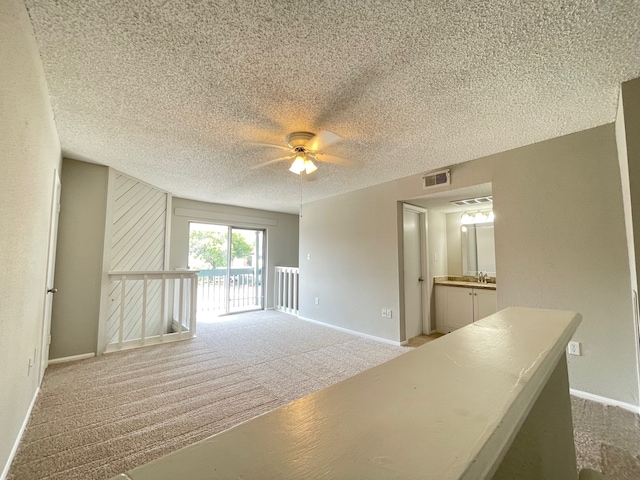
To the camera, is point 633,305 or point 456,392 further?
point 633,305

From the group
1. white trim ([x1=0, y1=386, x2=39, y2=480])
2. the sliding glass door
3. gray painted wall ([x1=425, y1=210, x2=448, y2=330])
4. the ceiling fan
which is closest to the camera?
white trim ([x1=0, y1=386, x2=39, y2=480])

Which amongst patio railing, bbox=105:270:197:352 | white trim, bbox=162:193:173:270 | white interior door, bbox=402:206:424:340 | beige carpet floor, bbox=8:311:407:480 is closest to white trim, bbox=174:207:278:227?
white trim, bbox=162:193:173:270

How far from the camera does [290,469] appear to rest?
30 centimetres

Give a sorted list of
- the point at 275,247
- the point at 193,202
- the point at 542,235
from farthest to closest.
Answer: the point at 275,247
the point at 193,202
the point at 542,235

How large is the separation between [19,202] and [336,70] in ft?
6.06

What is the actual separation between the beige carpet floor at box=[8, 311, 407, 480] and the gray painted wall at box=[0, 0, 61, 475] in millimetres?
227

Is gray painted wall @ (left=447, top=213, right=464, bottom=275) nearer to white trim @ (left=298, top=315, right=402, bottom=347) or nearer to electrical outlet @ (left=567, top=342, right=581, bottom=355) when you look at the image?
white trim @ (left=298, top=315, right=402, bottom=347)

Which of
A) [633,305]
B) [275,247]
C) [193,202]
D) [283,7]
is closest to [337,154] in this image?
[283,7]

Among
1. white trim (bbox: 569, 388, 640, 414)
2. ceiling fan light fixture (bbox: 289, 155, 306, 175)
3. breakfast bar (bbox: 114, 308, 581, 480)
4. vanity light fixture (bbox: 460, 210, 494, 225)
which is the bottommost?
white trim (bbox: 569, 388, 640, 414)

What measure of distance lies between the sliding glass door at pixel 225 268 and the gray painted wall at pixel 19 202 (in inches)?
136

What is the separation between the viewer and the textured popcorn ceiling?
4.09 ft

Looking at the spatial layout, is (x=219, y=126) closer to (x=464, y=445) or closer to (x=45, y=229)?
(x=45, y=229)

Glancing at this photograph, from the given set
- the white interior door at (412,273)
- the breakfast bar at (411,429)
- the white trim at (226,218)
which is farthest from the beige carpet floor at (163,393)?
the white trim at (226,218)

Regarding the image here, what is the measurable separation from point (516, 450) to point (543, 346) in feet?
0.80
